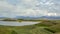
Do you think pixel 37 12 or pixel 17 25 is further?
pixel 17 25

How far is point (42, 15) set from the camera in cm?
866

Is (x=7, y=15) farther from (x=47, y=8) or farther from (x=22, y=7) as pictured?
(x=47, y=8)

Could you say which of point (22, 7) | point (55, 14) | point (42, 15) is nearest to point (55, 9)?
point (55, 14)

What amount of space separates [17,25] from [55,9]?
9.32ft

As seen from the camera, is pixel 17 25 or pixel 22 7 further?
pixel 17 25

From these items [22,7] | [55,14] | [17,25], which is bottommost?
[17,25]

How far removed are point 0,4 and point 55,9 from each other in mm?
3569

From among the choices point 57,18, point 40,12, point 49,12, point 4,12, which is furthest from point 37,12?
point 4,12

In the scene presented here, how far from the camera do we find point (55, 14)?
8.58 metres

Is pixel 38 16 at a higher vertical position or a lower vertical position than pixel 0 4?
lower

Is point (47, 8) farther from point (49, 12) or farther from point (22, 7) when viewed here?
point (22, 7)

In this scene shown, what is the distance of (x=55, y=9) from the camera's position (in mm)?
8688

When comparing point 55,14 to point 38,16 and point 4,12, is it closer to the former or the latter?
point 38,16

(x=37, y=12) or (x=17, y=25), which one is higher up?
(x=37, y=12)
